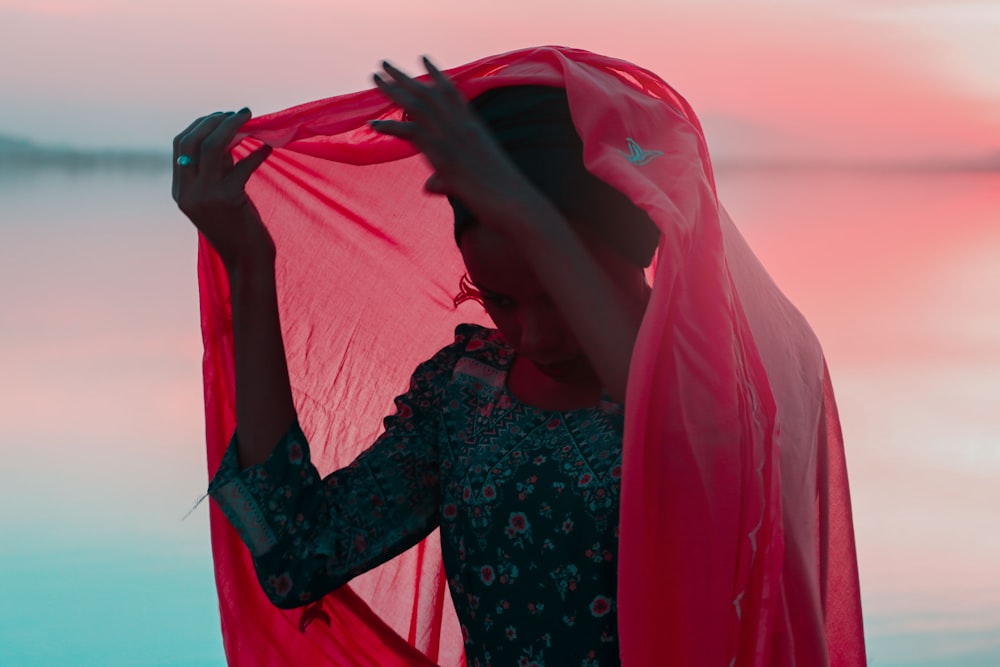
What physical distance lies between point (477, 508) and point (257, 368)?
10.3 inches

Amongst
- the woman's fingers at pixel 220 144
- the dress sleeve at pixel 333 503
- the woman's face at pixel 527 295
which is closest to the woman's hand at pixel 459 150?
the woman's face at pixel 527 295

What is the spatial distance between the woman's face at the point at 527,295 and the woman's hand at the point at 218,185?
229mm

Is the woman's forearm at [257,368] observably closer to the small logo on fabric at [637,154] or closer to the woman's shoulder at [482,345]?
the woman's shoulder at [482,345]

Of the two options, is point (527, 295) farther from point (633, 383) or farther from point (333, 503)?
point (333, 503)

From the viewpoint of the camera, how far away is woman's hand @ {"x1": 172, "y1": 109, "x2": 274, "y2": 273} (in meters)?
1.42

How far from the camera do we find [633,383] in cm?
122

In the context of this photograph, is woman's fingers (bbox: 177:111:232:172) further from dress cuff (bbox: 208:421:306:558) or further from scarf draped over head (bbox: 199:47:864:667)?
dress cuff (bbox: 208:421:306:558)

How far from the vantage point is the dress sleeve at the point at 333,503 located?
1.44 m

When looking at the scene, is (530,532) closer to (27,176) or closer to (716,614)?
(716,614)

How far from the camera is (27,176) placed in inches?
500

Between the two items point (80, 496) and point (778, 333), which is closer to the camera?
point (778, 333)

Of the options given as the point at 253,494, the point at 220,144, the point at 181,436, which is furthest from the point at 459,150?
the point at 181,436

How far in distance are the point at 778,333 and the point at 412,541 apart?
1.44ft

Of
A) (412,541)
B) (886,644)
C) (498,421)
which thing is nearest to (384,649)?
(412,541)
